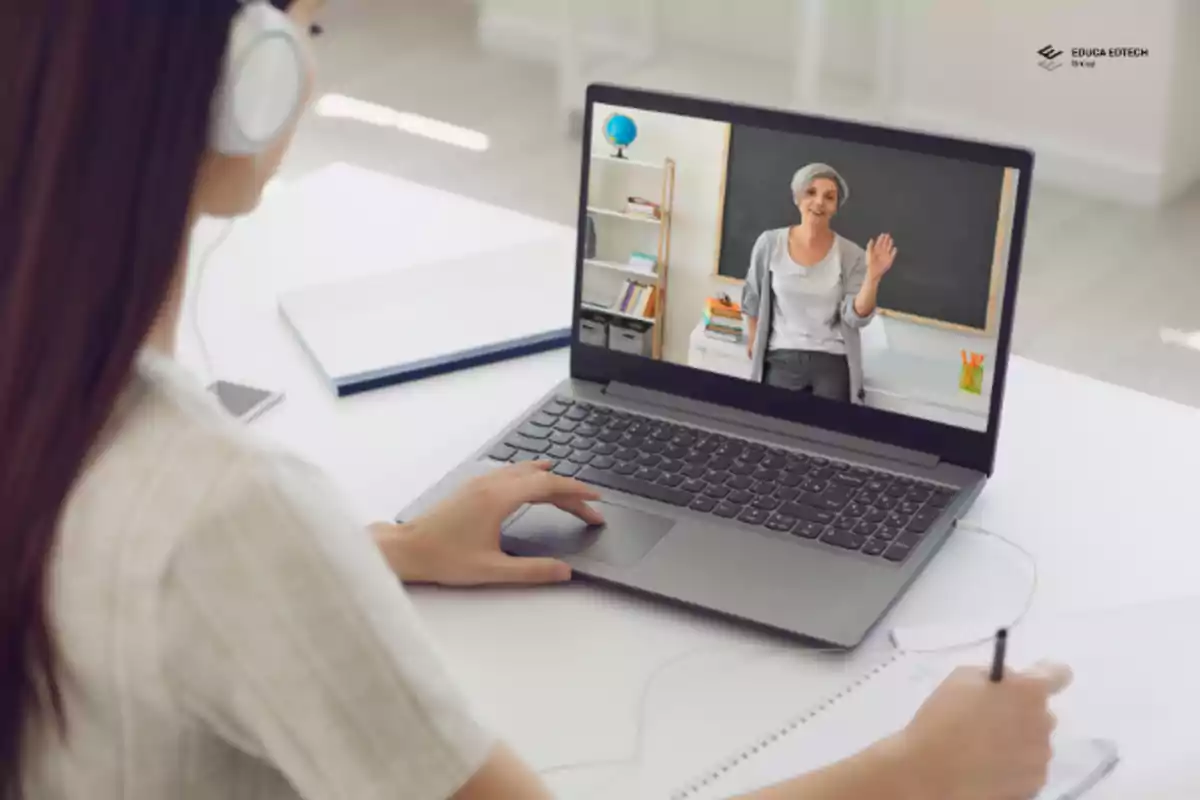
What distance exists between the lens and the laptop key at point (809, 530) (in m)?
1.10

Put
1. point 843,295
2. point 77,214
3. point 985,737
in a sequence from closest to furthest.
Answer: point 77,214 < point 985,737 < point 843,295

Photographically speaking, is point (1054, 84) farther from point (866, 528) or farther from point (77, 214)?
point (77, 214)

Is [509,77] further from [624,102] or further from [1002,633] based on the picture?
[1002,633]

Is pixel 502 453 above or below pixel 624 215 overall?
below

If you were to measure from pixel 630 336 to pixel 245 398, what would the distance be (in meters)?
0.34

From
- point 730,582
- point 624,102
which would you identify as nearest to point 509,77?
point 624,102

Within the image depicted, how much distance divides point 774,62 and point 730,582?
328 centimetres

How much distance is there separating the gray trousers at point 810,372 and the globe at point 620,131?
21 centimetres

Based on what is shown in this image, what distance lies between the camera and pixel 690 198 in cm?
123

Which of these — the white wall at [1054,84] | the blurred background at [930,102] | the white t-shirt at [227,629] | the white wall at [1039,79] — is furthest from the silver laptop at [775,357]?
the white wall at [1054,84]

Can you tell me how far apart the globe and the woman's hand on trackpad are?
0.29 metres

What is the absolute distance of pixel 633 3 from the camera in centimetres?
427

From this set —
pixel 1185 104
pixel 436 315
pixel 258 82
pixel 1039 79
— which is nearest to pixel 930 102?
pixel 1039 79

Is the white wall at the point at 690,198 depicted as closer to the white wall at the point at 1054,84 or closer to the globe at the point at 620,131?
the globe at the point at 620,131
